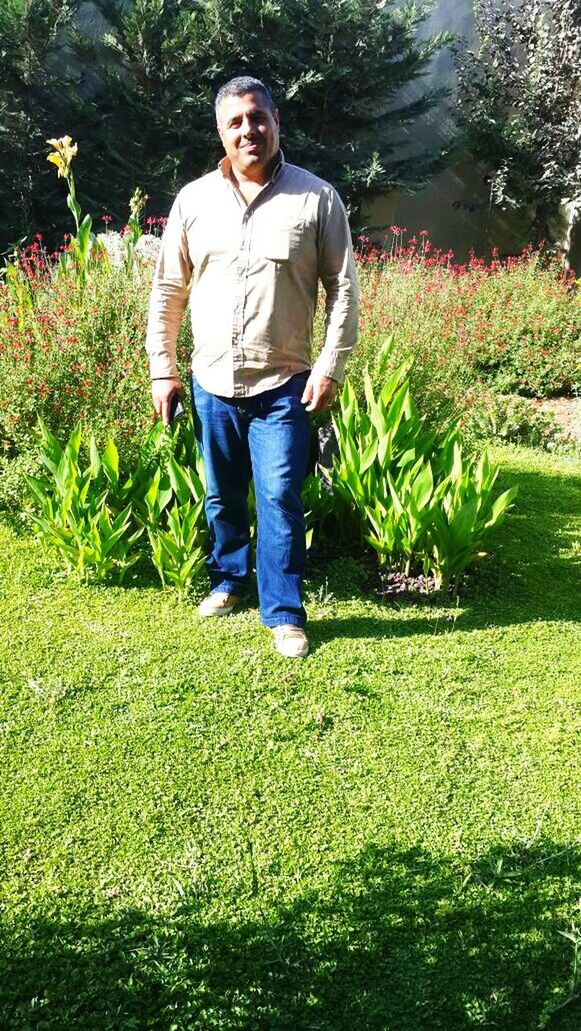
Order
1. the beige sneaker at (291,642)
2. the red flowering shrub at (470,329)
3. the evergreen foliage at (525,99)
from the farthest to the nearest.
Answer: the evergreen foliage at (525,99)
the red flowering shrub at (470,329)
the beige sneaker at (291,642)

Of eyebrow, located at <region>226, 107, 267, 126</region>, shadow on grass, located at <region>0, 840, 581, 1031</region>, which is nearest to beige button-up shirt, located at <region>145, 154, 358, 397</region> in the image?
eyebrow, located at <region>226, 107, 267, 126</region>

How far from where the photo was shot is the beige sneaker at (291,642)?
340 centimetres

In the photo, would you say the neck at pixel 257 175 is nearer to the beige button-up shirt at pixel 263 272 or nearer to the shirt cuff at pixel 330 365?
the beige button-up shirt at pixel 263 272

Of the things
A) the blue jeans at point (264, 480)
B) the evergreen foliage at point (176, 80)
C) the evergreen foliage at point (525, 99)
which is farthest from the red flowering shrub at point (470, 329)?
the evergreen foliage at point (176, 80)

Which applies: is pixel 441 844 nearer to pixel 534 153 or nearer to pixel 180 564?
pixel 180 564

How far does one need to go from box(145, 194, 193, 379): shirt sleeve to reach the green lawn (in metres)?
1.08

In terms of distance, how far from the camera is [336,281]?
10.6 feet

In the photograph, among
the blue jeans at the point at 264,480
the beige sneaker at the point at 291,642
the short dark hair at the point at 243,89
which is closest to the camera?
the short dark hair at the point at 243,89

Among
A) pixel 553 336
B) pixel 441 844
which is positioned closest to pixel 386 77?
pixel 553 336

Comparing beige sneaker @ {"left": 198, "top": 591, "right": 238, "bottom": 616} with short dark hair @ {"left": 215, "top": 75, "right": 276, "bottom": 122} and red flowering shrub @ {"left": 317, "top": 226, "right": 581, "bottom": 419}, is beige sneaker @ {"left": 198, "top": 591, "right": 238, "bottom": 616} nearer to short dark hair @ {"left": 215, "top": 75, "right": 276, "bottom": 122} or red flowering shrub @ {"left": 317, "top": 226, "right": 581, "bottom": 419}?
short dark hair @ {"left": 215, "top": 75, "right": 276, "bottom": 122}

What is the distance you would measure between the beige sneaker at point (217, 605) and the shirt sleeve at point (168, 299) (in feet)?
3.19

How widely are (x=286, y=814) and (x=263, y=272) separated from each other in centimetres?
189

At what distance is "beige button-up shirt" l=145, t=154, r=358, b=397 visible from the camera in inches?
122

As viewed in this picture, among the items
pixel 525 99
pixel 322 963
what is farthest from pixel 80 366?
pixel 525 99
